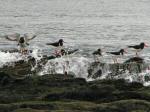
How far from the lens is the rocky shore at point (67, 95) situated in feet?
59.9

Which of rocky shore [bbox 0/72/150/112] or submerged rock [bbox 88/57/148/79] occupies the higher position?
submerged rock [bbox 88/57/148/79]

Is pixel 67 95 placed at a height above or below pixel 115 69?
below

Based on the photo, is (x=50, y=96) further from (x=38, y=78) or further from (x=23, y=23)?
(x=23, y=23)

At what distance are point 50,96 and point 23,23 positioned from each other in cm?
5468

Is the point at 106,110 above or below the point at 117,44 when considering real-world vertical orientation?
below

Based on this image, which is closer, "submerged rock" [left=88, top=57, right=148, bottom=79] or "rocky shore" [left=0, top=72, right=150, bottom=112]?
"rocky shore" [left=0, top=72, right=150, bottom=112]

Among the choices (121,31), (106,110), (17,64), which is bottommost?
(106,110)

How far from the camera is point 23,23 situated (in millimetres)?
74625

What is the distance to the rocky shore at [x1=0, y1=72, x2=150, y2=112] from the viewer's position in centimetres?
1825

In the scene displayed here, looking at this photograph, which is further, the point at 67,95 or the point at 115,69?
the point at 115,69

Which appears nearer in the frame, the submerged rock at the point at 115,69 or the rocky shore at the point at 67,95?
the rocky shore at the point at 67,95

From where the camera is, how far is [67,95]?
20609 mm

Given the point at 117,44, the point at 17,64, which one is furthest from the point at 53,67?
the point at 117,44

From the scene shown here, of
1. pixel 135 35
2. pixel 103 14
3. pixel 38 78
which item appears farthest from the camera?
pixel 103 14
